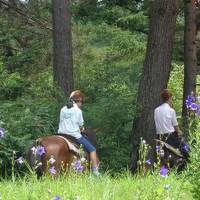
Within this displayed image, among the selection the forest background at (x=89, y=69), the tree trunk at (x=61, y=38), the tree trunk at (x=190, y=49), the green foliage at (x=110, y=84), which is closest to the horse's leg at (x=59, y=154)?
the forest background at (x=89, y=69)

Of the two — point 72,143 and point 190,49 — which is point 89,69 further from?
point 72,143

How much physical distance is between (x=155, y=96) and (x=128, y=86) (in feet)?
16.5

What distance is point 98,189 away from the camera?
7.29 m

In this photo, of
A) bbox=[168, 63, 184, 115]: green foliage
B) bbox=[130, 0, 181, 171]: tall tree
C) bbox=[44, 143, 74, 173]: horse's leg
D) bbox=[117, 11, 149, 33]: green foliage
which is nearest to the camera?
bbox=[44, 143, 74, 173]: horse's leg

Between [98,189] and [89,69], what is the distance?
15.3 m

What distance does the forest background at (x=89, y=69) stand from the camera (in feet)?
48.3

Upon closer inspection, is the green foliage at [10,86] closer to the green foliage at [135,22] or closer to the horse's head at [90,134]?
the green foliage at [135,22]

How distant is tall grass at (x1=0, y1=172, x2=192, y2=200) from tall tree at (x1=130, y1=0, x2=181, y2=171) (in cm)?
641

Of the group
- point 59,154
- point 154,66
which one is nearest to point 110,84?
point 154,66

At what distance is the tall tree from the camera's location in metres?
14.6

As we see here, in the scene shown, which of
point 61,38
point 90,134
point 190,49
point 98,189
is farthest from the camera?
point 61,38

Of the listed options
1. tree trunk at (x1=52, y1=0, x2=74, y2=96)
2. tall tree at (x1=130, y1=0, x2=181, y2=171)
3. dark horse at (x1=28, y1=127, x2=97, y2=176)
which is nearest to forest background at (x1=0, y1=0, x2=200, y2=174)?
tall tree at (x1=130, y1=0, x2=181, y2=171)

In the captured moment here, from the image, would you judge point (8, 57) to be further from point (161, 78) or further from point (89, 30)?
point (161, 78)

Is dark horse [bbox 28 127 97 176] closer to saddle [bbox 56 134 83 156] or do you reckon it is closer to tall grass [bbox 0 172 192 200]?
saddle [bbox 56 134 83 156]
